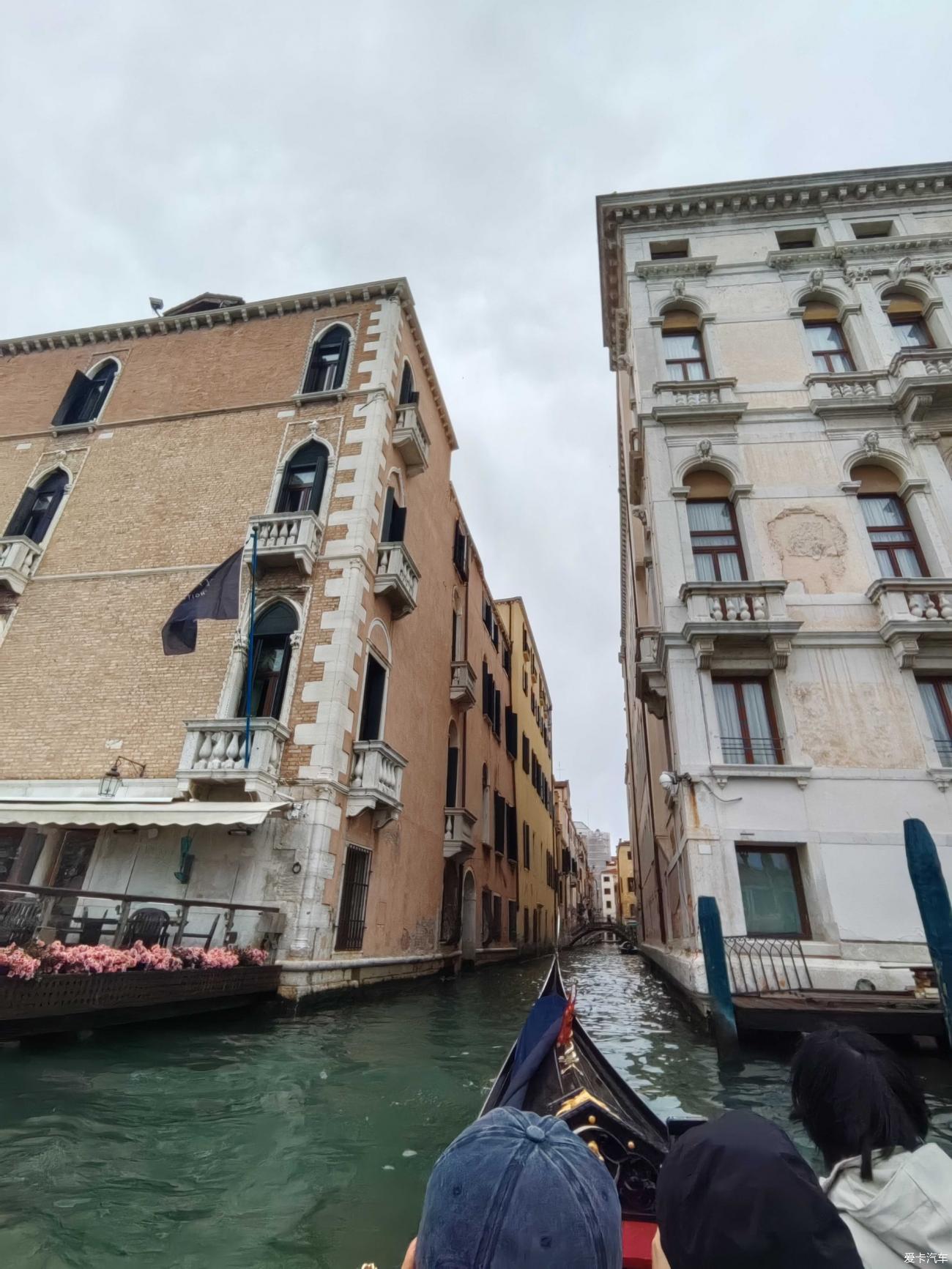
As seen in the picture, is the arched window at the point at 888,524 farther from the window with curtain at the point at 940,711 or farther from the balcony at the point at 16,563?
the balcony at the point at 16,563

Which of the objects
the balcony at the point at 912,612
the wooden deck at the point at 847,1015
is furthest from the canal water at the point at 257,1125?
the balcony at the point at 912,612

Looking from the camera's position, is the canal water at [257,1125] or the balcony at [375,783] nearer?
the canal water at [257,1125]

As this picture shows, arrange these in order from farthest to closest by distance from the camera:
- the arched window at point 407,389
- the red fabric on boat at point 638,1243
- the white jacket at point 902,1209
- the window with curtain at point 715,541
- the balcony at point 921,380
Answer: the arched window at point 407,389 → the balcony at point 921,380 → the window with curtain at point 715,541 → the red fabric on boat at point 638,1243 → the white jacket at point 902,1209

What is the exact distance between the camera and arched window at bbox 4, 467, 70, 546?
13.6 meters

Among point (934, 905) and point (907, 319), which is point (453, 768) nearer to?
point (934, 905)

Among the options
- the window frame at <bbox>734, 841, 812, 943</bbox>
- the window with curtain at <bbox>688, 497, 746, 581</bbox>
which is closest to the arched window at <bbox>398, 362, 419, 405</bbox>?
the window with curtain at <bbox>688, 497, 746, 581</bbox>

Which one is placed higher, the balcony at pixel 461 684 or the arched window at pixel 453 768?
the balcony at pixel 461 684

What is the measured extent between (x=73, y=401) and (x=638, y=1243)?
18.2 metres

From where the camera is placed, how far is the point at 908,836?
6.35m

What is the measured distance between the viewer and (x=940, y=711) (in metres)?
9.61

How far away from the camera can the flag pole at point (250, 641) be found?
928cm

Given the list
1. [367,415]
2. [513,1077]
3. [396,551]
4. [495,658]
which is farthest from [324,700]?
[495,658]

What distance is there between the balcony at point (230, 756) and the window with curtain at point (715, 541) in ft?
25.0

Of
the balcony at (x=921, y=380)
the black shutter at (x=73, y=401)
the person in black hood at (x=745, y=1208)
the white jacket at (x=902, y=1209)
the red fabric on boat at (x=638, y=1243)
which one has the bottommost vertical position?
the red fabric on boat at (x=638, y=1243)
